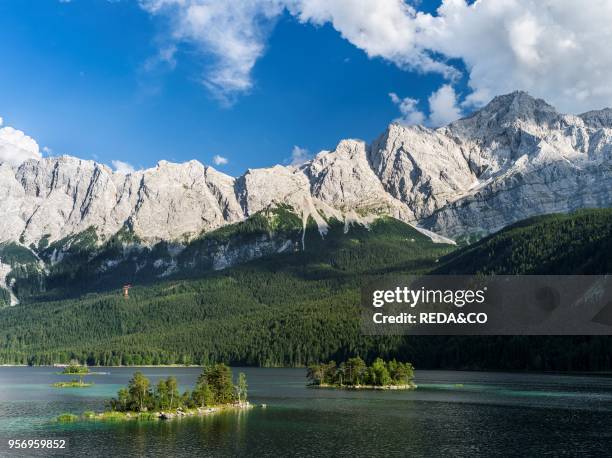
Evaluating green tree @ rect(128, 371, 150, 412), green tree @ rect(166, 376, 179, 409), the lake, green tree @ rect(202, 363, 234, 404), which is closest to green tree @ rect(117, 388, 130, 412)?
green tree @ rect(128, 371, 150, 412)

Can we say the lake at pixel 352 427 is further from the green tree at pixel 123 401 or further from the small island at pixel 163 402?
the green tree at pixel 123 401

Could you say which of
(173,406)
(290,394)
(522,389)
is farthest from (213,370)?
(522,389)

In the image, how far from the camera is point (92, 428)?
107m

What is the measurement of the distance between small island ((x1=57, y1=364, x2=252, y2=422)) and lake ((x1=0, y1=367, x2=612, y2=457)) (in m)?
5.43

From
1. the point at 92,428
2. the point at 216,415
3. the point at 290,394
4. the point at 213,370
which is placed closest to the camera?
the point at 92,428

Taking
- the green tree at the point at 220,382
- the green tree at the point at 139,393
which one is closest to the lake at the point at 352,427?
the green tree at the point at 220,382

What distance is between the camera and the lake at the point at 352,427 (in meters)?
91.4

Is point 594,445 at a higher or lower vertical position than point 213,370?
lower

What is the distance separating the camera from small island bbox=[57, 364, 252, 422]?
121125 mm

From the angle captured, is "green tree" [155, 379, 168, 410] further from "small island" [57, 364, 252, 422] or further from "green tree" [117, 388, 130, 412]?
"green tree" [117, 388, 130, 412]

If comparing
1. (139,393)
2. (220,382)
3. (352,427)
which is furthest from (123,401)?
(352,427)

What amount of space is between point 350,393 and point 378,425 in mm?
67523

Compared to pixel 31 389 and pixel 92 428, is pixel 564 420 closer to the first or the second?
pixel 92 428

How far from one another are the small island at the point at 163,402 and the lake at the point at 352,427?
17.8 ft
